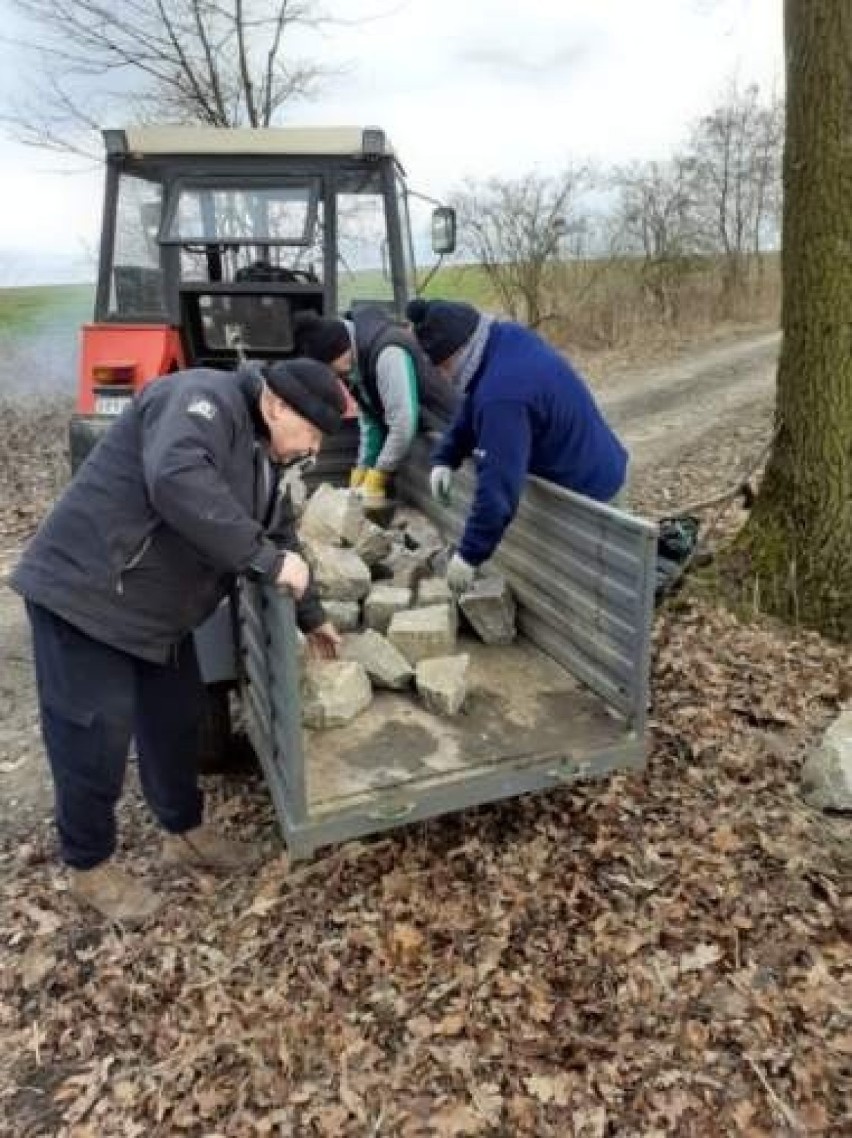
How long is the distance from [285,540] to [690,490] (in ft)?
16.4

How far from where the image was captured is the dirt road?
3750 millimetres

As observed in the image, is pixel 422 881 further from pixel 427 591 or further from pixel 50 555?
pixel 50 555

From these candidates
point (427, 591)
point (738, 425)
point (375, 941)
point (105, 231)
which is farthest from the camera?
point (738, 425)

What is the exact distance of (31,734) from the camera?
13.1 ft

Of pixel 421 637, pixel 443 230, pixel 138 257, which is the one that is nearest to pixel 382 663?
pixel 421 637

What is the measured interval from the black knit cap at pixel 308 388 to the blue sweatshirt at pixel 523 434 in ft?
2.68

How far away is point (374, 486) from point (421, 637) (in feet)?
6.02

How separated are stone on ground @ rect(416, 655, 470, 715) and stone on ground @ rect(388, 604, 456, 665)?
0.51ft

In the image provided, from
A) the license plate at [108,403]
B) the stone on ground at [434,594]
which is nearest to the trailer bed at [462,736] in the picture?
the stone on ground at [434,594]

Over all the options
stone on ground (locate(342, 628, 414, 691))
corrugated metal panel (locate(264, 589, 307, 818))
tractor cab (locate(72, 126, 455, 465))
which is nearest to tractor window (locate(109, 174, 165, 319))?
tractor cab (locate(72, 126, 455, 465))

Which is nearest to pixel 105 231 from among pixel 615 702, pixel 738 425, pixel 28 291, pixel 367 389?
pixel 367 389

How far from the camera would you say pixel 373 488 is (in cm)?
477

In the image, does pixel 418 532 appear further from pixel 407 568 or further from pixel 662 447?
pixel 662 447

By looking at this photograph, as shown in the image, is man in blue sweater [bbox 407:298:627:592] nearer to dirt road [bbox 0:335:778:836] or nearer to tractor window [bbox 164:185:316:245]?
dirt road [bbox 0:335:778:836]
